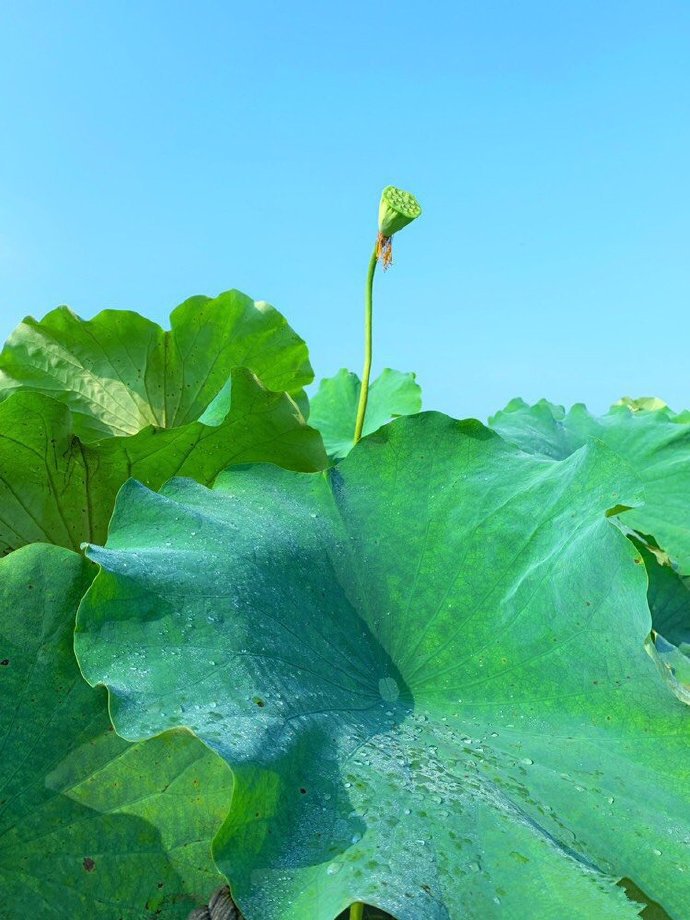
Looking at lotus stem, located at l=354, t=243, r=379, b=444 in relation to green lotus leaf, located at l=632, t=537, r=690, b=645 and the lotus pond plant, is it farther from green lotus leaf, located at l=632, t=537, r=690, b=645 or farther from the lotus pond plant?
green lotus leaf, located at l=632, t=537, r=690, b=645

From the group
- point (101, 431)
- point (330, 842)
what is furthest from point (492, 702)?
point (101, 431)

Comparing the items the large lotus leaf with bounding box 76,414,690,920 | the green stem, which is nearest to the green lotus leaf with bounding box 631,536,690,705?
the green stem

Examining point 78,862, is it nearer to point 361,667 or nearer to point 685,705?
point 361,667

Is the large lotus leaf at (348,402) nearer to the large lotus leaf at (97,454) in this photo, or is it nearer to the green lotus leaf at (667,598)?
the green lotus leaf at (667,598)

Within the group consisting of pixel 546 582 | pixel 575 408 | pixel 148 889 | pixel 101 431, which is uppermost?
pixel 575 408

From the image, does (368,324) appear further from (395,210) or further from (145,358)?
(145,358)

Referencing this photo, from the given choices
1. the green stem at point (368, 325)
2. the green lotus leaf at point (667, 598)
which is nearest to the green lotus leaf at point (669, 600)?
the green lotus leaf at point (667, 598)

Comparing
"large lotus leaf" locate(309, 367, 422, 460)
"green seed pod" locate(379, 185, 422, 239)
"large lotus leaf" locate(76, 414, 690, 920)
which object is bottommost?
"large lotus leaf" locate(76, 414, 690, 920)
